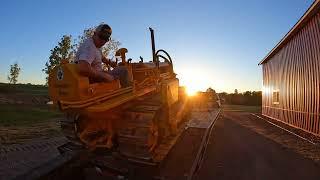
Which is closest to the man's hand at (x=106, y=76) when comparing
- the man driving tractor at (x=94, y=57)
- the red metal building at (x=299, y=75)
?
the man driving tractor at (x=94, y=57)

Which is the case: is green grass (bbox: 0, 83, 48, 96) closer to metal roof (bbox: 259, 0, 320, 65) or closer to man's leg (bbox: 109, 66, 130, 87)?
metal roof (bbox: 259, 0, 320, 65)

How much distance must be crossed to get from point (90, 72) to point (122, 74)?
2.98ft

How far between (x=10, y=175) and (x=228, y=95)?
7334 cm

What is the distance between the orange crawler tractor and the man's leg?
147 millimetres

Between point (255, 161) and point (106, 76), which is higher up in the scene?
point (106, 76)

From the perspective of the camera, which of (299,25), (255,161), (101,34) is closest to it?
(101,34)

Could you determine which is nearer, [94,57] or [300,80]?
[94,57]

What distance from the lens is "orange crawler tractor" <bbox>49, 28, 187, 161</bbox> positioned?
5.89 m

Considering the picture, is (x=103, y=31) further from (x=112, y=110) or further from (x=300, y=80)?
(x=300, y=80)

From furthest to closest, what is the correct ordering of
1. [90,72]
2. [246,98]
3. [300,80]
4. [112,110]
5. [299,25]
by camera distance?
[246,98] < [300,80] < [299,25] < [112,110] < [90,72]

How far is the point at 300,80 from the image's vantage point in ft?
63.0

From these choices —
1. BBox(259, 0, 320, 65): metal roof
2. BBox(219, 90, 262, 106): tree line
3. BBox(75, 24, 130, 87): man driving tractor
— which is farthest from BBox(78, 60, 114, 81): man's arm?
BBox(219, 90, 262, 106): tree line

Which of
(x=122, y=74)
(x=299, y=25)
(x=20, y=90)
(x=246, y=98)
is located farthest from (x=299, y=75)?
(x=246, y=98)

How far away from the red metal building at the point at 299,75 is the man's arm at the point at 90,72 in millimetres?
12015
